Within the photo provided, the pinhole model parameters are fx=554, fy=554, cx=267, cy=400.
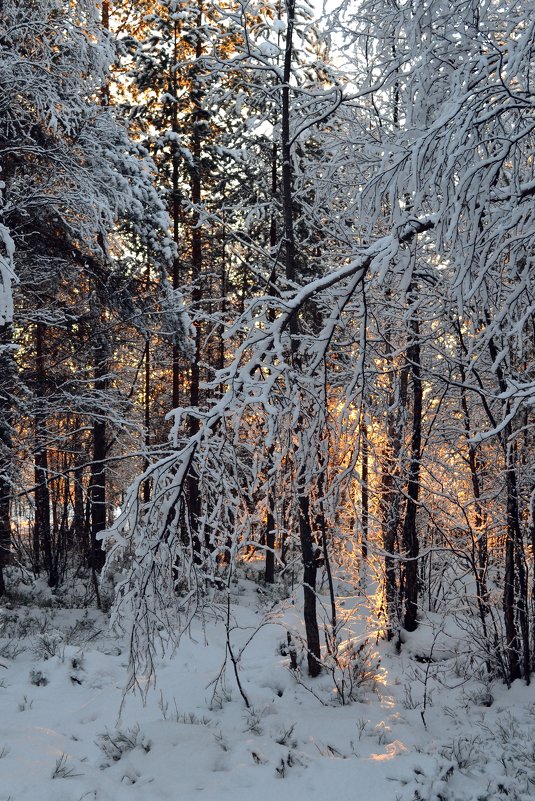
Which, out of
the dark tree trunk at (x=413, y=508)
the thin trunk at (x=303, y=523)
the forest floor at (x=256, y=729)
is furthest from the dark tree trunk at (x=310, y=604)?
the dark tree trunk at (x=413, y=508)

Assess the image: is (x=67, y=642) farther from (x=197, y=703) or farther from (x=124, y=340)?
(x=124, y=340)

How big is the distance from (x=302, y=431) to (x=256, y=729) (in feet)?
10.6

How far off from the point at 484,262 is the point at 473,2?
6.11 ft

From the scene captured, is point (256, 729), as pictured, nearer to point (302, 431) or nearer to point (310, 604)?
point (310, 604)

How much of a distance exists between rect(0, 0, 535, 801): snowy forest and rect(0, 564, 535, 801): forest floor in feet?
0.10

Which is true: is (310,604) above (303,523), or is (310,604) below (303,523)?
below

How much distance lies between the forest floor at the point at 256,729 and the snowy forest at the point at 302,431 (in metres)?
0.03

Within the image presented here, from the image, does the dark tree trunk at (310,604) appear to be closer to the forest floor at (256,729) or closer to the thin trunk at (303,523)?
the thin trunk at (303,523)

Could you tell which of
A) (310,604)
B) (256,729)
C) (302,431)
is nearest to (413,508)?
(310,604)

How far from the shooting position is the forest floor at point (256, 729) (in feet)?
14.3

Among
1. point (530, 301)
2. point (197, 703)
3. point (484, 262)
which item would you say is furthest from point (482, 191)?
point (197, 703)

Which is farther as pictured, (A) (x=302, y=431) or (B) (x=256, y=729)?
(B) (x=256, y=729)

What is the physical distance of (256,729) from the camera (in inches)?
208

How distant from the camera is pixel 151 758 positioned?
4.77 meters
